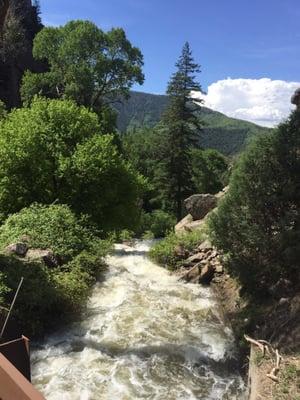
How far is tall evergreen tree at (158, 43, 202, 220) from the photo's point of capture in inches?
1625

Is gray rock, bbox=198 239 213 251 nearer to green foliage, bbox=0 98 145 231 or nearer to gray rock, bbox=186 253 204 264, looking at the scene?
gray rock, bbox=186 253 204 264

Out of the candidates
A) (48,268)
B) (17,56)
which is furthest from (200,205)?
(17,56)

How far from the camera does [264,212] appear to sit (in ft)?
42.1

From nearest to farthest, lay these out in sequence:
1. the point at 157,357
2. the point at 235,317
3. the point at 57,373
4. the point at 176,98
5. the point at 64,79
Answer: the point at 57,373
the point at 157,357
the point at 235,317
the point at 64,79
the point at 176,98

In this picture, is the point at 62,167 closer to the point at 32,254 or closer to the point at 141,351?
the point at 32,254

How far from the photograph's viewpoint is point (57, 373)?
974 cm

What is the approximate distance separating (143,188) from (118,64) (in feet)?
60.0

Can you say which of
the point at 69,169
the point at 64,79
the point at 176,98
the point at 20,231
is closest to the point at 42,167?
the point at 69,169

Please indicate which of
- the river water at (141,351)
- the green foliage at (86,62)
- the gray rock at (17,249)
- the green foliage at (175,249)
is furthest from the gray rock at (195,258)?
the green foliage at (86,62)

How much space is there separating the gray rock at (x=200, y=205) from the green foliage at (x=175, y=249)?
7610 millimetres

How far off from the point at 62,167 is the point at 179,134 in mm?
22935

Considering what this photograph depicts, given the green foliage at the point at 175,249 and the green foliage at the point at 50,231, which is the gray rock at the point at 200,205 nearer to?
the green foliage at the point at 175,249

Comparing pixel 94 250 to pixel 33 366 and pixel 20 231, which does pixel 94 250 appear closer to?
pixel 20 231

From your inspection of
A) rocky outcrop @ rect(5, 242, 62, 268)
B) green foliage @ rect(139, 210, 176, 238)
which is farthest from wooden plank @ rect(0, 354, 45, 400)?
green foliage @ rect(139, 210, 176, 238)
